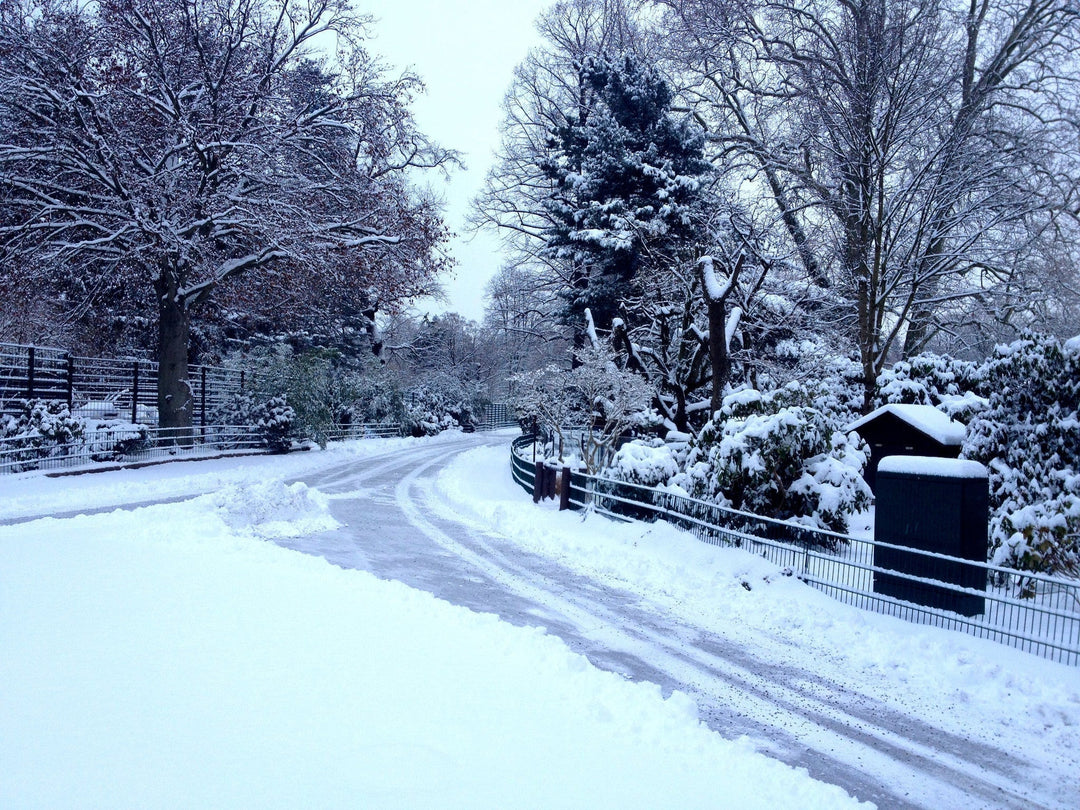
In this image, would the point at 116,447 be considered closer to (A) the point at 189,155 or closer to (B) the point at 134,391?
(B) the point at 134,391

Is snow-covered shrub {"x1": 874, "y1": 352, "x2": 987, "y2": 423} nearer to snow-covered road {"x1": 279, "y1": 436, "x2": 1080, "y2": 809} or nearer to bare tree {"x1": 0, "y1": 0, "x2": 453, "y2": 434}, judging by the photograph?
snow-covered road {"x1": 279, "y1": 436, "x2": 1080, "y2": 809}

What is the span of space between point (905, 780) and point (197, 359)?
37.9 metres

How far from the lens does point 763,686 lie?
6.69 m

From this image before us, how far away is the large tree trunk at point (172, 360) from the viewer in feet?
80.0

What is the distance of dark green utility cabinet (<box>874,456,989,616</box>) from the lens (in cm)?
829

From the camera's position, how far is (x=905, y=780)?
200 inches

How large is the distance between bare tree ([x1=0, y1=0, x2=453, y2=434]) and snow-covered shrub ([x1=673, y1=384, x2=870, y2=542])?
15819 mm

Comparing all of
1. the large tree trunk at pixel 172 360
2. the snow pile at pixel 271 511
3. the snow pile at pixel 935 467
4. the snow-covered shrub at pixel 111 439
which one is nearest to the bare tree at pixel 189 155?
the large tree trunk at pixel 172 360

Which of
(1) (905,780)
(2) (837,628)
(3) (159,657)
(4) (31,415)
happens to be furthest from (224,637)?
(4) (31,415)

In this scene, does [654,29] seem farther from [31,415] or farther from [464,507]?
[31,415]

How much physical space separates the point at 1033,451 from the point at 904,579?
9.60 ft

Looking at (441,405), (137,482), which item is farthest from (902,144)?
(441,405)

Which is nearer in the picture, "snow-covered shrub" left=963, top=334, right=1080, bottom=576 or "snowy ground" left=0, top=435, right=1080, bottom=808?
"snowy ground" left=0, top=435, right=1080, bottom=808

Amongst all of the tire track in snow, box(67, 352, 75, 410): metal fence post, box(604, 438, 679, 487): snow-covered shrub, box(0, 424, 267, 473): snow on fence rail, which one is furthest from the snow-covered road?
box(67, 352, 75, 410): metal fence post
